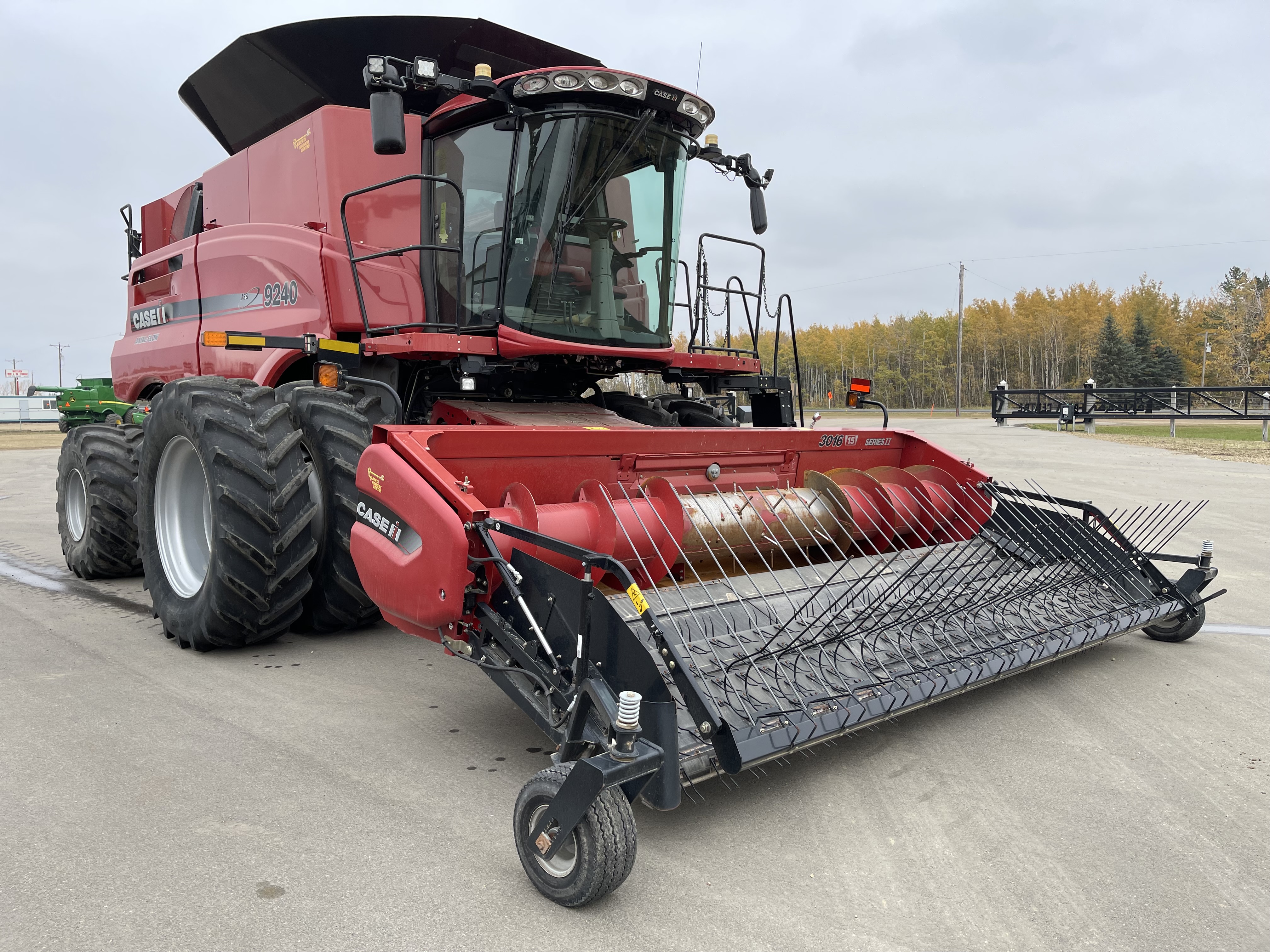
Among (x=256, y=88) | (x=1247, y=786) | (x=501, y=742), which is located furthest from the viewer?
(x=256, y=88)

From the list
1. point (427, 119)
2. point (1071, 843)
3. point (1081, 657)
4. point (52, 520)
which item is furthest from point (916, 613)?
point (52, 520)

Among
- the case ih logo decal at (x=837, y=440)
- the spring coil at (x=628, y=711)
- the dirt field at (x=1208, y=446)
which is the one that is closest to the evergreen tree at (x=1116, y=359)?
the dirt field at (x=1208, y=446)

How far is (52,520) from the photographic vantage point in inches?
357

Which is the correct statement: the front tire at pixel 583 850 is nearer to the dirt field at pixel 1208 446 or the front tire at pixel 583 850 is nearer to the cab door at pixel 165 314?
the cab door at pixel 165 314

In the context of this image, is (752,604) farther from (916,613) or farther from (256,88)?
(256,88)

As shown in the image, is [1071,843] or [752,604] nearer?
[1071,843]

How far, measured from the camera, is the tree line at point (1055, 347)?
2128 inches

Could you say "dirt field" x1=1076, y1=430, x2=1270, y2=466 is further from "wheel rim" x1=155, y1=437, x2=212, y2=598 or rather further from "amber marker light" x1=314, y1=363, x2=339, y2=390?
"wheel rim" x1=155, y1=437, x2=212, y2=598

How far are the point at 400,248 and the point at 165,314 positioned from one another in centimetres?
242

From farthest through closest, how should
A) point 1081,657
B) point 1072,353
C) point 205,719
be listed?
point 1072,353
point 1081,657
point 205,719

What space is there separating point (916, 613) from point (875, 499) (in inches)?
40.5

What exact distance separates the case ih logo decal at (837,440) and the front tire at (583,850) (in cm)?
283

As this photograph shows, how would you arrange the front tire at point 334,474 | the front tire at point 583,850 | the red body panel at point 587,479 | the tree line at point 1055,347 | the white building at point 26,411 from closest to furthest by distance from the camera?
the front tire at point 583,850 < the red body panel at point 587,479 < the front tire at point 334,474 < the white building at point 26,411 < the tree line at point 1055,347

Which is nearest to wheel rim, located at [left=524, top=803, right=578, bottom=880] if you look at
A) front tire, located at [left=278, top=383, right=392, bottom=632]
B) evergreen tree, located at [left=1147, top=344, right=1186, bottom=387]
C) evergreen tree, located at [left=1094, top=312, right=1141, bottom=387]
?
front tire, located at [left=278, top=383, right=392, bottom=632]
